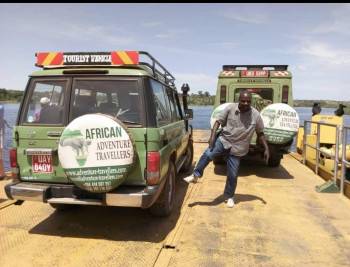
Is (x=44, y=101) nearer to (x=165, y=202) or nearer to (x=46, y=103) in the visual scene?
(x=46, y=103)

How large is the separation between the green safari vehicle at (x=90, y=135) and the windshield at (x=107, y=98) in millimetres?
12

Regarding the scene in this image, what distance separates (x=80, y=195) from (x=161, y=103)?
1.78 meters

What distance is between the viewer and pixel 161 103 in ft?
16.9

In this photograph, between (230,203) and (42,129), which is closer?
(42,129)

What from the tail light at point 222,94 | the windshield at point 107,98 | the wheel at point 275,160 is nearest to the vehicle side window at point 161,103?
the windshield at point 107,98

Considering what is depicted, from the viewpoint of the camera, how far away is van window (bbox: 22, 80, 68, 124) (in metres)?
4.34

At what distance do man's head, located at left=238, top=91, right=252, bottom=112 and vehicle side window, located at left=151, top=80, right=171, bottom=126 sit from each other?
1.14 m

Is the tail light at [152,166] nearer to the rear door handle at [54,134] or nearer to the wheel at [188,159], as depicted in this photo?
the rear door handle at [54,134]

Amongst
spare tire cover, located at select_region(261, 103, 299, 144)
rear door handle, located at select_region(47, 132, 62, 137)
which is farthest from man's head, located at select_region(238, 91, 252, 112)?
rear door handle, located at select_region(47, 132, 62, 137)

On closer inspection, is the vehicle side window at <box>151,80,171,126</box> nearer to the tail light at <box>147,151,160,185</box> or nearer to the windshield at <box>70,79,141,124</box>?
the windshield at <box>70,79,141,124</box>

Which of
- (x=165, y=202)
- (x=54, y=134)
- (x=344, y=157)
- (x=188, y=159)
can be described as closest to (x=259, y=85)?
(x=188, y=159)

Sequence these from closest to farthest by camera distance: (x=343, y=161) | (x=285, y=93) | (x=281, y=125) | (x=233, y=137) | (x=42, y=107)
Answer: (x=42, y=107)
(x=233, y=137)
(x=343, y=161)
(x=281, y=125)
(x=285, y=93)

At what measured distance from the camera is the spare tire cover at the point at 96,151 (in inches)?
151

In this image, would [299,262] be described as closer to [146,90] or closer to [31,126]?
[146,90]
